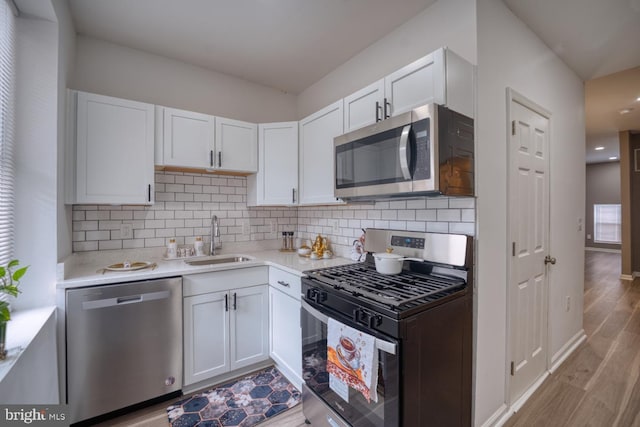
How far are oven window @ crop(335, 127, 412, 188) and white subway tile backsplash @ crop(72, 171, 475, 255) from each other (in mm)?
438

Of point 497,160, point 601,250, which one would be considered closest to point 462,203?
point 497,160

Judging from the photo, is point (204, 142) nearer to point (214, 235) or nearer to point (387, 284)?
point (214, 235)

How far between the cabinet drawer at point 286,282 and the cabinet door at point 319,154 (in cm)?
66

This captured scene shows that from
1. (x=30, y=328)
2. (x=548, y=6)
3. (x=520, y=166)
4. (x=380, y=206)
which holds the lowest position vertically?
(x=30, y=328)

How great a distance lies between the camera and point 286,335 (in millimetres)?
2215

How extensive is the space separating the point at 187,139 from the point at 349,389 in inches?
86.6

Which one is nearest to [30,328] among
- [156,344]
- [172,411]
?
[156,344]

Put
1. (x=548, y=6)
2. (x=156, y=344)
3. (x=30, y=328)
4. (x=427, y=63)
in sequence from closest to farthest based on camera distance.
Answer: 1. (x=30, y=328)
2. (x=427, y=63)
3. (x=548, y=6)
4. (x=156, y=344)

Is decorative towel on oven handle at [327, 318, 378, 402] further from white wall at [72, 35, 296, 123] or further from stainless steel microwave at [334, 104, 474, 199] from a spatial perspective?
white wall at [72, 35, 296, 123]

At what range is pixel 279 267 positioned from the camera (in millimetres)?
2283

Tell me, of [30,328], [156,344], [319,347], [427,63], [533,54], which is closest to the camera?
[30,328]

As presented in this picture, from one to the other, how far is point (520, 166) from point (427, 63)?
105 centimetres

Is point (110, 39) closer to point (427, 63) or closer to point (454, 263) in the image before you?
point (427, 63)

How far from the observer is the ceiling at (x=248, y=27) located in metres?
1.91
